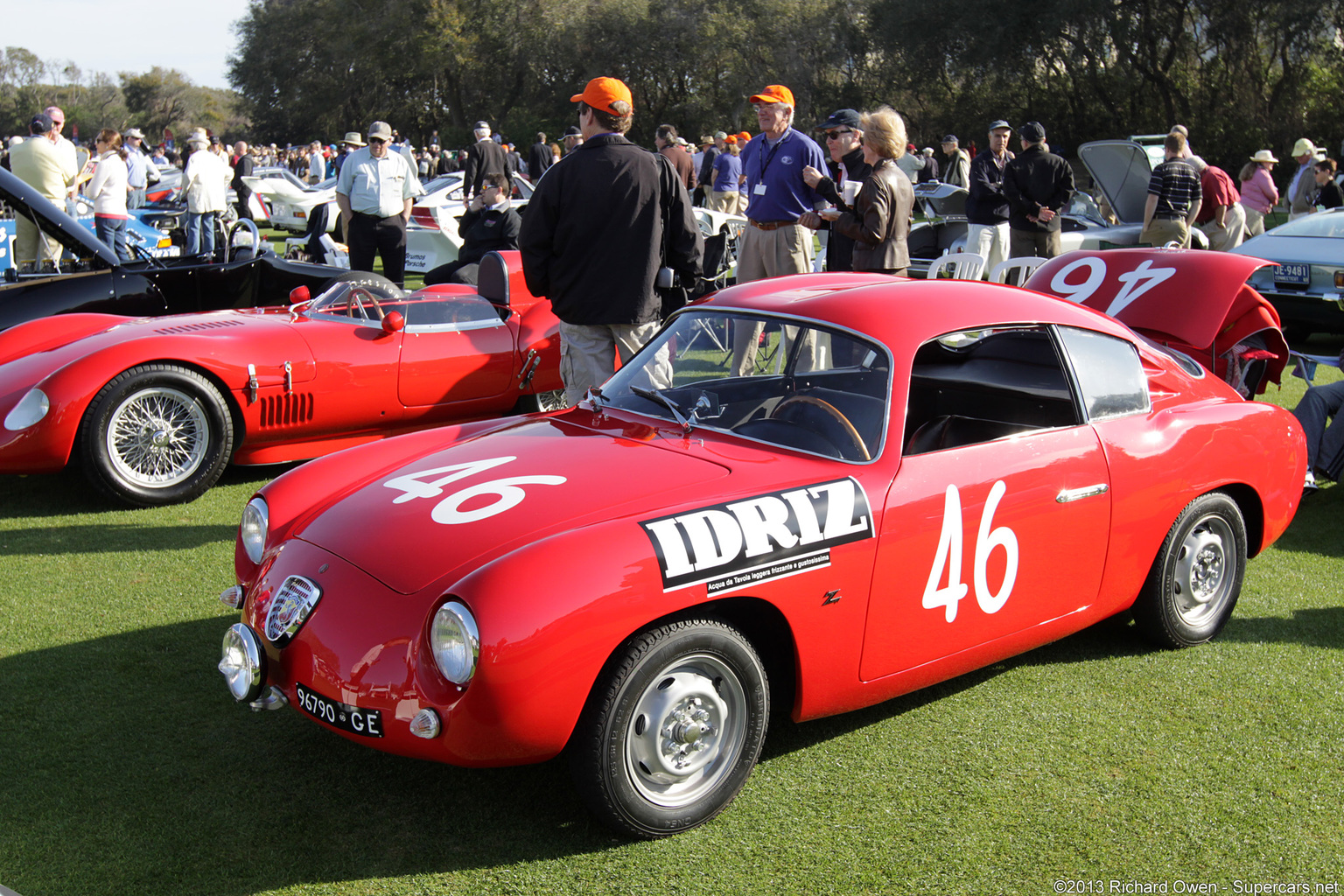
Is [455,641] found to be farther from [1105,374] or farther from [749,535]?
[1105,374]

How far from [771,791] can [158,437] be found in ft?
13.6

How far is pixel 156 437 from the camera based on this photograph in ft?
19.2

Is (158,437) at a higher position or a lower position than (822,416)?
lower

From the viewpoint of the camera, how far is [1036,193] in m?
9.83

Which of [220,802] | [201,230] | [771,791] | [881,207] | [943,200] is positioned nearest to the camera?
[220,802]

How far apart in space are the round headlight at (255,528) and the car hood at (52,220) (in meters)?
4.90

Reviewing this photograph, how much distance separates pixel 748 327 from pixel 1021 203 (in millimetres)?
6990

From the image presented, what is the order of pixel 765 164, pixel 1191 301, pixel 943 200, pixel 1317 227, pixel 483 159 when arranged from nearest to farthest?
pixel 1191 301 < pixel 765 164 < pixel 1317 227 < pixel 483 159 < pixel 943 200

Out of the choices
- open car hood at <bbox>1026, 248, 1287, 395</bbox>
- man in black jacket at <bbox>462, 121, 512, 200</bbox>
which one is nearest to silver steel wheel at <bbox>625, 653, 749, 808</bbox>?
open car hood at <bbox>1026, 248, 1287, 395</bbox>

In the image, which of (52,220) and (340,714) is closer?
(340,714)


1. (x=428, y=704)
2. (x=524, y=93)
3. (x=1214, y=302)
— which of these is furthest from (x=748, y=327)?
(x=524, y=93)

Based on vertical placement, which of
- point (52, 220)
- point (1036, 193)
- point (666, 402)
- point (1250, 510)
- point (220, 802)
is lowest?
point (220, 802)

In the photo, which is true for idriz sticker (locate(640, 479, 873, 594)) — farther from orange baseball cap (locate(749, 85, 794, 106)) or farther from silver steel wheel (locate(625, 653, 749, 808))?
orange baseball cap (locate(749, 85, 794, 106))

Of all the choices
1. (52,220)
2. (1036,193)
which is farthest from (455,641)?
(1036,193)
